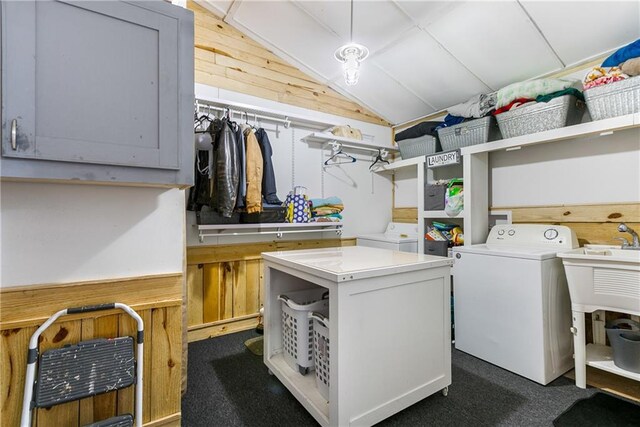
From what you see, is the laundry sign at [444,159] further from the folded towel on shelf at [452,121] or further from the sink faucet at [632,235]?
the sink faucet at [632,235]

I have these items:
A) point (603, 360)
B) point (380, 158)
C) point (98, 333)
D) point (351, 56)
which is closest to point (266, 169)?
point (351, 56)

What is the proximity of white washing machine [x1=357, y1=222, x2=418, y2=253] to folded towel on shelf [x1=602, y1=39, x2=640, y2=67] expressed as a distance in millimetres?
2016

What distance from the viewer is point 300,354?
5.52ft

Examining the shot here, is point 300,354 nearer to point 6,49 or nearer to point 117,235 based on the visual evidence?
point 117,235

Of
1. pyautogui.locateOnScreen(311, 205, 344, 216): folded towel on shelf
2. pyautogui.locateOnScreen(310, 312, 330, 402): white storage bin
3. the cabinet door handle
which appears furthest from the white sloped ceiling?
pyautogui.locateOnScreen(310, 312, 330, 402): white storage bin

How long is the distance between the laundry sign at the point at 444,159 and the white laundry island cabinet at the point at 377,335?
54.7 inches

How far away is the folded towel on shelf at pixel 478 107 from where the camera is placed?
2443mm

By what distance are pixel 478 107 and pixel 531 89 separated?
40 cm

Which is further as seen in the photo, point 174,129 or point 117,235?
point 117,235

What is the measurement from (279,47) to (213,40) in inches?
24.9

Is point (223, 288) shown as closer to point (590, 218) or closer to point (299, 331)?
point (299, 331)

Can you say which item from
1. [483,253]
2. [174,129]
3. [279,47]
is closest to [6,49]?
[174,129]

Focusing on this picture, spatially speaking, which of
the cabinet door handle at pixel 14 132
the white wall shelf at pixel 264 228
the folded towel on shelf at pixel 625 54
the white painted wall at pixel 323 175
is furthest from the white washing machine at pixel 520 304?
the cabinet door handle at pixel 14 132

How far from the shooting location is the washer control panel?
208 centimetres
